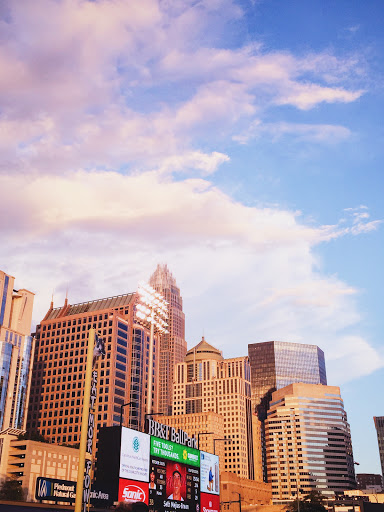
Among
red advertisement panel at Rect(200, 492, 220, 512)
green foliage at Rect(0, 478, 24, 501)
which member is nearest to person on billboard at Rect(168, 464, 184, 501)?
red advertisement panel at Rect(200, 492, 220, 512)

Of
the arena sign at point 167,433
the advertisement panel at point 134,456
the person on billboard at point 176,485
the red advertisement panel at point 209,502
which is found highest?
the arena sign at point 167,433

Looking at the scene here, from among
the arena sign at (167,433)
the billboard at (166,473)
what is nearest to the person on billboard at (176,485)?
the billboard at (166,473)

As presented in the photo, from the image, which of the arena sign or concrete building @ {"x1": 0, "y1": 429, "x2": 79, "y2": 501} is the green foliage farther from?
the arena sign

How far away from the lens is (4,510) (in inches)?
1948

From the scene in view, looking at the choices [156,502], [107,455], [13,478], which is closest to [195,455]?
[156,502]

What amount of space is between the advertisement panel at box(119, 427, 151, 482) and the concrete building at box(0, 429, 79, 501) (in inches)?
3231

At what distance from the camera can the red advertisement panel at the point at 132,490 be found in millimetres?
59709

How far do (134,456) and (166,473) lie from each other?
25.5 ft

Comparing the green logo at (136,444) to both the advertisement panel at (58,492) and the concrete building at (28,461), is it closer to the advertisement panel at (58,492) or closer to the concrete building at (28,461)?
the advertisement panel at (58,492)

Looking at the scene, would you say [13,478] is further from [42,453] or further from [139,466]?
[139,466]

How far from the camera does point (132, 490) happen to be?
61.6 meters

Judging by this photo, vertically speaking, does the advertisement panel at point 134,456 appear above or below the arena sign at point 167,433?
below

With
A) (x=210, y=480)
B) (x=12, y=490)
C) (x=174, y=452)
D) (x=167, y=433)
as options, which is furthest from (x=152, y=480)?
(x=12, y=490)

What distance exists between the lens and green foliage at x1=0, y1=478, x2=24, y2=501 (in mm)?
114088
